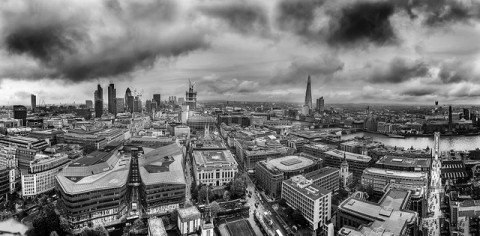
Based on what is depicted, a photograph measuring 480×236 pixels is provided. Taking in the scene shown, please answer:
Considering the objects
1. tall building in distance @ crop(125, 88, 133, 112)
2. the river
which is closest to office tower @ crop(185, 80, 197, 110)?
tall building in distance @ crop(125, 88, 133, 112)

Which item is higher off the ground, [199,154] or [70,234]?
[199,154]

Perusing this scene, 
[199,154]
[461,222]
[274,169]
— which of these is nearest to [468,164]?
[461,222]

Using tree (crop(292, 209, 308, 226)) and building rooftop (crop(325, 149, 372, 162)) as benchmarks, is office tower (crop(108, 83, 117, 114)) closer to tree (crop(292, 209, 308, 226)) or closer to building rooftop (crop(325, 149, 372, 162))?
building rooftop (crop(325, 149, 372, 162))

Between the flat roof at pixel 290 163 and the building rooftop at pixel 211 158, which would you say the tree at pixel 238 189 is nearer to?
the flat roof at pixel 290 163

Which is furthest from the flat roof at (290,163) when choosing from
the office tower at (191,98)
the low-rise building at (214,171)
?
the office tower at (191,98)

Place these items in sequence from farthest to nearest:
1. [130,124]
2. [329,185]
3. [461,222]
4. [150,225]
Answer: [130,124], [329,185], [461,222], [150,225]

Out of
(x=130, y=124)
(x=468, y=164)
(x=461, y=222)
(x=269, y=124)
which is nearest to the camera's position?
(x=461, y=222)

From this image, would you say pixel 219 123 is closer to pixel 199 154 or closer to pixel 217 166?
pixel 199 154
